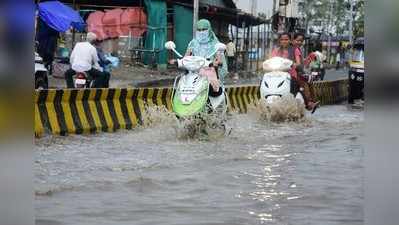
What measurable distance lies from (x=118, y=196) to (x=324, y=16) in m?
51.5

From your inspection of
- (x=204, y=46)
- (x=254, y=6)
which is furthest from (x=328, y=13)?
(x=204, y=46)

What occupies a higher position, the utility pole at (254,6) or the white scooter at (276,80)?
the utility pole at (254,6)

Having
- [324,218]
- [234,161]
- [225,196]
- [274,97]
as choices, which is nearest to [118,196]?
[225,196]

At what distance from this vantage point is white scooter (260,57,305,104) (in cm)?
1067

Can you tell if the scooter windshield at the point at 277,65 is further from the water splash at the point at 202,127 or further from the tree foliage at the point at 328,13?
the tree foliage at the point at 328,13

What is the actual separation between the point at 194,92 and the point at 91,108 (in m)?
1.77

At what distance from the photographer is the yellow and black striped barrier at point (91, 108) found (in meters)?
8.35

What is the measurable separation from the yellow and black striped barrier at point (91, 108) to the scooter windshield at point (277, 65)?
1637mm

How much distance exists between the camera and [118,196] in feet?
16.3

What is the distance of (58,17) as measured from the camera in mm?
17016

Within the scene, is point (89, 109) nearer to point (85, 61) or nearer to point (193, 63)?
point (193, 63)

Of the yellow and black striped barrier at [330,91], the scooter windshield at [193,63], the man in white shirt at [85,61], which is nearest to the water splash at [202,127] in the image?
the scooter windshield at [193,63]

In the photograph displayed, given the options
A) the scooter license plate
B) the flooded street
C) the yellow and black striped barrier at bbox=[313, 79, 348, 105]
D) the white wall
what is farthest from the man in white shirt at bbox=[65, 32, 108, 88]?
the white wall

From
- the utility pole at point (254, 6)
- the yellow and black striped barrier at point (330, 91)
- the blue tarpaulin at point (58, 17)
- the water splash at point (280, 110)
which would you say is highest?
the utility pole at point (254, 6)
